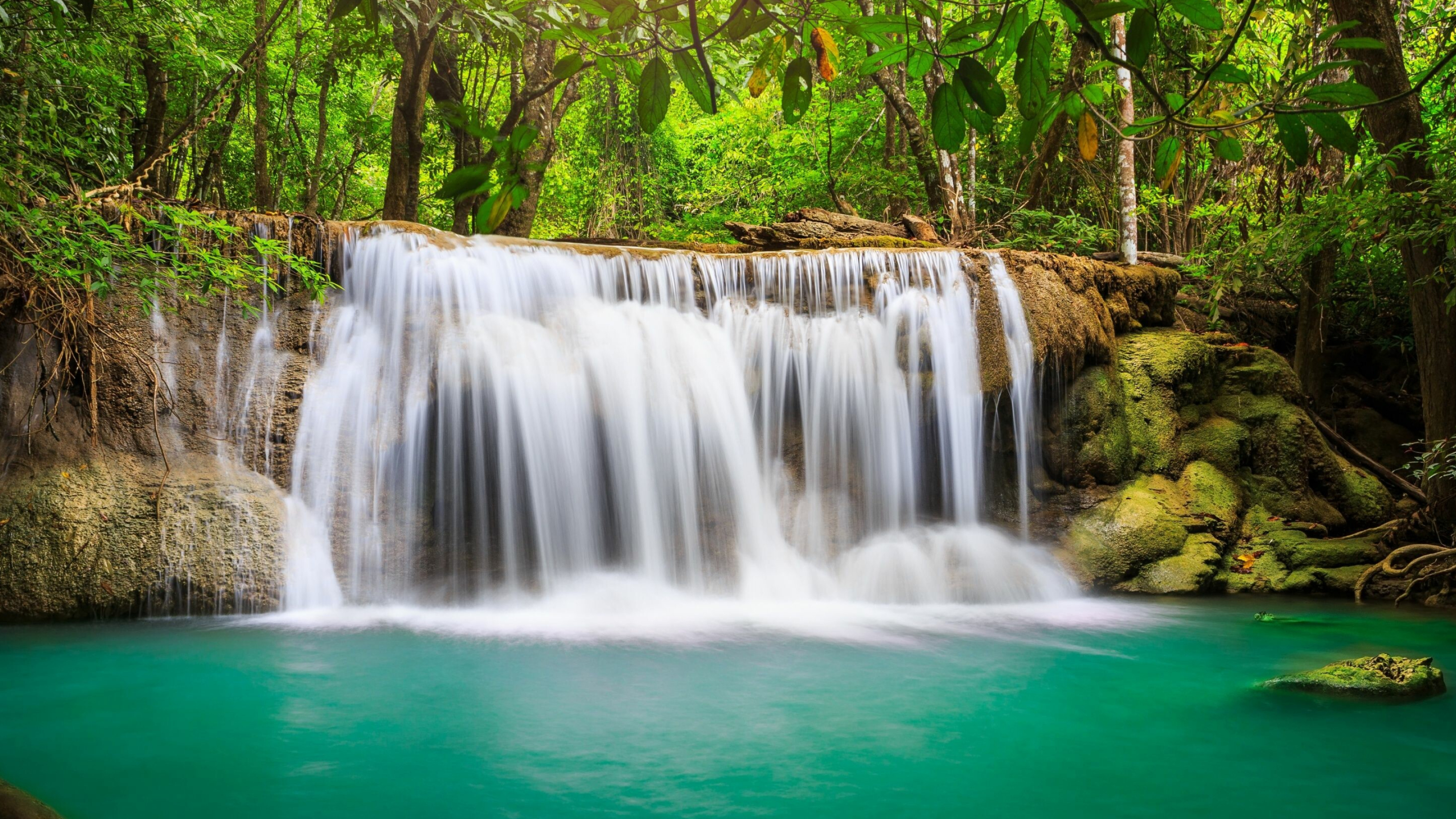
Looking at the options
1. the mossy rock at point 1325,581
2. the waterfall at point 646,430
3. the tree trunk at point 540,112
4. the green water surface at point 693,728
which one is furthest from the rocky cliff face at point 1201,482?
the tree trunk at point 540,112

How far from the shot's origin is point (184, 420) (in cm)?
756

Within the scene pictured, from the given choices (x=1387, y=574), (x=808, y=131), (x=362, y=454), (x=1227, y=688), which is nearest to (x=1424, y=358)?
(x=1387, y=574)

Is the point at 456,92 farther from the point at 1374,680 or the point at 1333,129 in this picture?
the point at 1333,129

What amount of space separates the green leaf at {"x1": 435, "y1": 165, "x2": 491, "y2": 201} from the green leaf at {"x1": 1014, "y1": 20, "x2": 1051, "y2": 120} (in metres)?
0.82

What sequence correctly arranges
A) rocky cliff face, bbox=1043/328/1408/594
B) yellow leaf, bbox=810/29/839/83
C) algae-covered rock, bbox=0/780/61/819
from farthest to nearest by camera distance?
1. rocky cliff face, bbox=1043/328/1408/594
2. algae-covered rock, bbox=0/780/61/819
3. yellow leaf, bbox=810/29/839/83

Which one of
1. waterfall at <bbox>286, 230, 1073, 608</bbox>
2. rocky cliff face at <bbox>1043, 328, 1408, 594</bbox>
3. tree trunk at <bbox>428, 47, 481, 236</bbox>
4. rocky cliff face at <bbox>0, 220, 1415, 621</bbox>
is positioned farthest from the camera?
tree trunk at <bbox>428, 47, 481, 236</bbox>

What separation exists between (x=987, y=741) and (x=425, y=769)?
2.82 metres

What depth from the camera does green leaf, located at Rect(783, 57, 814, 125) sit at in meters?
1.50

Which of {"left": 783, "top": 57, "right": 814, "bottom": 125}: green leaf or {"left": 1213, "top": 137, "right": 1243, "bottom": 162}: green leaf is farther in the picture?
{"left": 1213, "top": 137, "right": 1243, "bottom": 162}: green leaf

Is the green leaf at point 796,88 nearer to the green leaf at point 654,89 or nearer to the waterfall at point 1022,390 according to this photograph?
the green leaf at point 654,89

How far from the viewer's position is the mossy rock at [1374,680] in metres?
5.17

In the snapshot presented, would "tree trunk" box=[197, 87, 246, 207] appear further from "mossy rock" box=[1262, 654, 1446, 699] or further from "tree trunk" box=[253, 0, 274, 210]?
"mossy rock" box=[1262, 654, 1446, 699]

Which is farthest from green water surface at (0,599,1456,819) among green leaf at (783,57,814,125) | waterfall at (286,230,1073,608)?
green leaf at (783,57,814,125)

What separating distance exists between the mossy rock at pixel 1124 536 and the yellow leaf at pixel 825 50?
7976 mm
